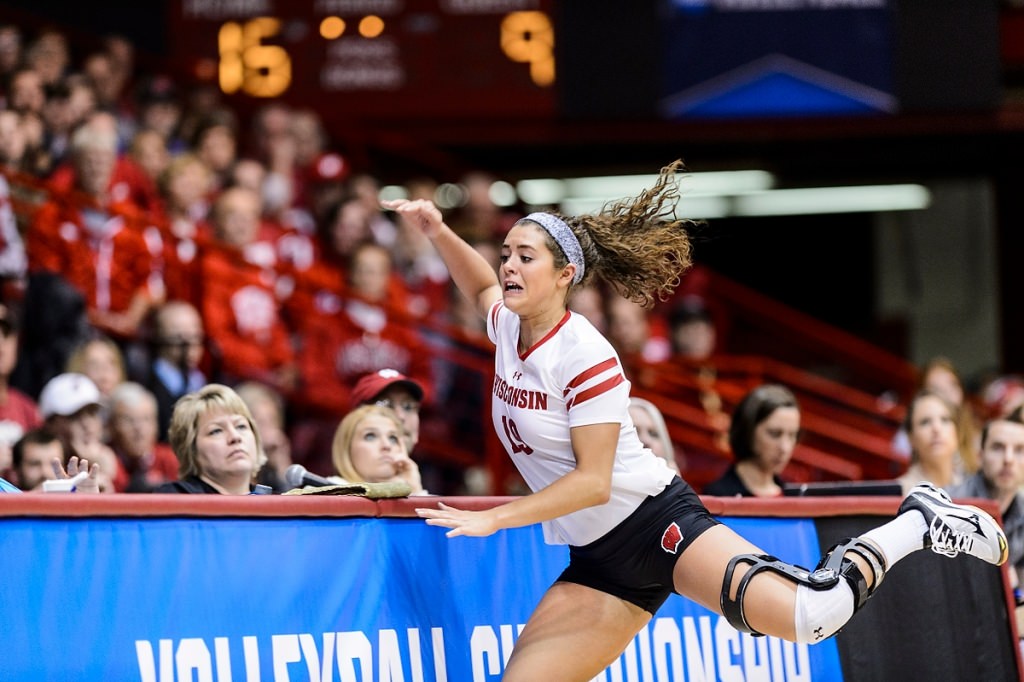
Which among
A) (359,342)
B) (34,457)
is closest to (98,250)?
(359,342)

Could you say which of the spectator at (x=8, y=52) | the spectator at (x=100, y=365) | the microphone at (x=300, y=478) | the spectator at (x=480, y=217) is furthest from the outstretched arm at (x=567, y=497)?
the spectator at (x=480, y=217)

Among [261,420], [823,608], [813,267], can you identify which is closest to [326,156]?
[261,420]

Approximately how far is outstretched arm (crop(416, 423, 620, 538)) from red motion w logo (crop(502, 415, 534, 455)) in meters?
0.26

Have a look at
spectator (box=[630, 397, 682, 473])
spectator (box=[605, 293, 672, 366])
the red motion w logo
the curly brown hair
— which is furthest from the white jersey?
spectator (box=[605, 293, 672, 366])

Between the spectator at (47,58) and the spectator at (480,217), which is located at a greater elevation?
the spectator at (47,58)

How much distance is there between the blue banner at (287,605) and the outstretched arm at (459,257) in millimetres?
889

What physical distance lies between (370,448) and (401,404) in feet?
2.51

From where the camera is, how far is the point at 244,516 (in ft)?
15.9

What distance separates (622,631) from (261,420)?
3.64 m

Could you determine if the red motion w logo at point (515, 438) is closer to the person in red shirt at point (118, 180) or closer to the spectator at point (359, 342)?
the spectator at point (359, 342)

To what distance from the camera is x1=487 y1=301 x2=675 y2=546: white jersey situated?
4.86m

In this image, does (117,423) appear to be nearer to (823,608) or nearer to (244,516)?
(244,516)

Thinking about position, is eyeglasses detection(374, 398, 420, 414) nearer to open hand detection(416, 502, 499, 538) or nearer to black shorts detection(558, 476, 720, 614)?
black shorts detection(558, 476, 720, 614)

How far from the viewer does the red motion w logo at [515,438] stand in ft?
16.5
